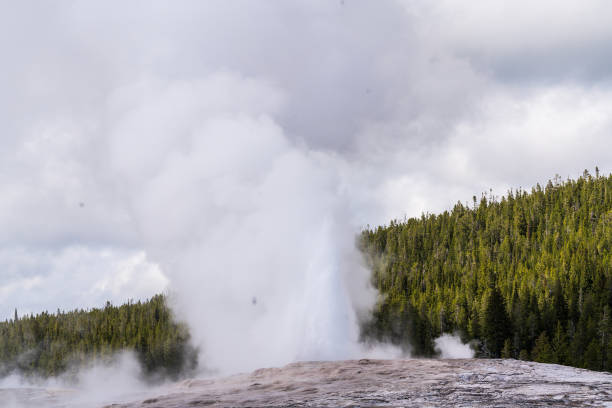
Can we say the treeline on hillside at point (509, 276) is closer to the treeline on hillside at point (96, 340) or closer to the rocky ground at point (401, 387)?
the treeline on hillside at point (96, 340)

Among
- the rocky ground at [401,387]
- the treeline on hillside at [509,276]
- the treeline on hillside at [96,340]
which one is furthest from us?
the treeline on hillside at [96,340]

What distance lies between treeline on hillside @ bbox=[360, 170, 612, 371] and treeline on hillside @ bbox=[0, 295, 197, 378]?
3017cm

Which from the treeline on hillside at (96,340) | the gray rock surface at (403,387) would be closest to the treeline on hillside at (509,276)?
the treeline on hillside at (96,340)

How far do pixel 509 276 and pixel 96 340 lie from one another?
7676 centimetres

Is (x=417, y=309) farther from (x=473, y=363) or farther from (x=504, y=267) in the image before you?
(x=473, y=363)

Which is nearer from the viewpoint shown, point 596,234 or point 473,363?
point 473,363

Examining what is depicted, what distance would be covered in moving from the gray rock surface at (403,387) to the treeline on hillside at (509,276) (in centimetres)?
4434

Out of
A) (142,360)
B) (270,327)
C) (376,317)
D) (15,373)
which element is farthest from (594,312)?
(15,373)

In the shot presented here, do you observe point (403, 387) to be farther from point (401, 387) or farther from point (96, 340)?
point (96, 340)

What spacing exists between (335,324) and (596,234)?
81.1 metres

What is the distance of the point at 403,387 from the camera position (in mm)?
21031

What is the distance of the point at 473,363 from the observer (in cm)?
2634

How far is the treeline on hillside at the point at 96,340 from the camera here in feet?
288

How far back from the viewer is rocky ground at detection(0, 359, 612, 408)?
59.8ft
